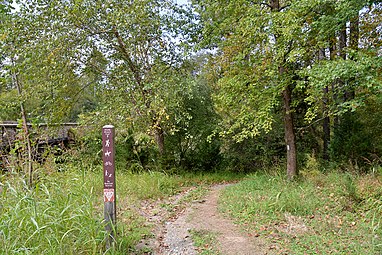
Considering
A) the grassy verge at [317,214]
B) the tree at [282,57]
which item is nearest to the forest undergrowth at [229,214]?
the grassy verge at [317,214]

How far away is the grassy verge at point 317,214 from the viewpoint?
3.39 m

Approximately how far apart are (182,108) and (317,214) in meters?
4.43

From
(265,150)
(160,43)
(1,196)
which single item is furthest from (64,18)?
(265,150)

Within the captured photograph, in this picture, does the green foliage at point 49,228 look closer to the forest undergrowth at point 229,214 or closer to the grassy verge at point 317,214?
the forest undergrowth at point 229,214

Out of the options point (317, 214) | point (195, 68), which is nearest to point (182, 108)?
point (195, 68)

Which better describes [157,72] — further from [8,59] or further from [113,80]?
[8,59]

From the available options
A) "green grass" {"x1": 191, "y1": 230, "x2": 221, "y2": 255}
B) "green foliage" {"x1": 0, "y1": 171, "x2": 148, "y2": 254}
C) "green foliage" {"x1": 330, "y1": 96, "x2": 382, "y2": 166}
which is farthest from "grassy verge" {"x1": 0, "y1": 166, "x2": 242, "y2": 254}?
"green foliage" {"x1": 330, "y1": 96, "x2": 382, "y2": 166}

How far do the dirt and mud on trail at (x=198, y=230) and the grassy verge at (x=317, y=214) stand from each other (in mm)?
234

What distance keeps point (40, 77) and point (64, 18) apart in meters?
1.57

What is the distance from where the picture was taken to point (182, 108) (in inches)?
297

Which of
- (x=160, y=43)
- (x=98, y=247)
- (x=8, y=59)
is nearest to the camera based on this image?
(x=98, y=247)

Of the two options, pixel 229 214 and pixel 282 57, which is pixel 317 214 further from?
pixel 282 57

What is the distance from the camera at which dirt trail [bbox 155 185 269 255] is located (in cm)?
343

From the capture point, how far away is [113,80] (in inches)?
317
